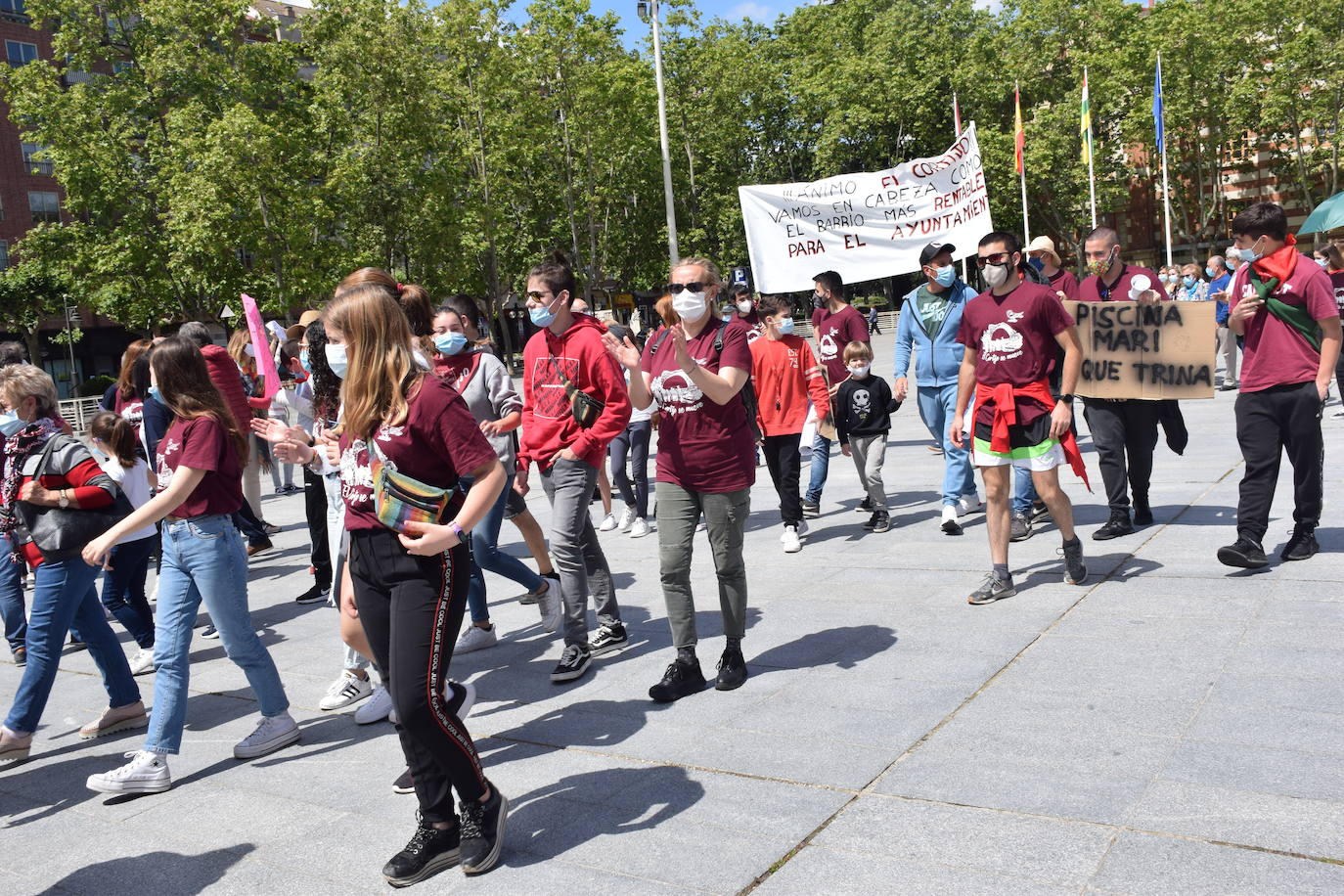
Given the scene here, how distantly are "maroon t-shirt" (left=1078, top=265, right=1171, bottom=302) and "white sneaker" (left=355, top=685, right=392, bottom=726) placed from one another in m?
5.20

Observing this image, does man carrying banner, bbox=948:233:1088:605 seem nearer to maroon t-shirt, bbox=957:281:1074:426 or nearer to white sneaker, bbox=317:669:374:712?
maroon t-shirt, bbox=957:281:1074:426

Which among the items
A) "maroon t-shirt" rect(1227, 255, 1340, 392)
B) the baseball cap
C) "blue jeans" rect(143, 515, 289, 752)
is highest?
the baseball cap

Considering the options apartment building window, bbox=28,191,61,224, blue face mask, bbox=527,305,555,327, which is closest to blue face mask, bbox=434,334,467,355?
blue face mask, bbox=527,305,555,327

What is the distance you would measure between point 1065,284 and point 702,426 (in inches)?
176

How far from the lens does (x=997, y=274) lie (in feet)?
20.0

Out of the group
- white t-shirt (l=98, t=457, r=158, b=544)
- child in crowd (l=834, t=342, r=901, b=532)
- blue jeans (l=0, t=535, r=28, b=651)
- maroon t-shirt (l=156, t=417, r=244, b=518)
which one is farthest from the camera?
child in crowd (l=834, t=342, r=901, b=532)

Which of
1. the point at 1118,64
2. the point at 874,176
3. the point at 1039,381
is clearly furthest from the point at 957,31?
the point at 1039,381

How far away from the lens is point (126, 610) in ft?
21.0

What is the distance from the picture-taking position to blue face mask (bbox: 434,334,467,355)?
237 inches

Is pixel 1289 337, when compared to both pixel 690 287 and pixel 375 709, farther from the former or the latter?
pixel 375 709

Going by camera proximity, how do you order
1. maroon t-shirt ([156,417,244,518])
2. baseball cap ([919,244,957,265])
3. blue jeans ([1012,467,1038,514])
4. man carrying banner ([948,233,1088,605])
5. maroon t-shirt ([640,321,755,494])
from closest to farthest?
1. maroon t-shirt ([156,417,244,518])
2. maroon t-shirt ([640,321,755,494])
3. man carrying banner ([948,233,1088,605])
4. blue jeans ([1012,467,1038,514])
5. baseball cap ([919,244,957,265])

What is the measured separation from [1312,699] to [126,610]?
230 inches

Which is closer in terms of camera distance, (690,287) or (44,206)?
(690,287)

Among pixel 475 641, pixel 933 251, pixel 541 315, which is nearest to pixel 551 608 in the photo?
pixel 475 641
